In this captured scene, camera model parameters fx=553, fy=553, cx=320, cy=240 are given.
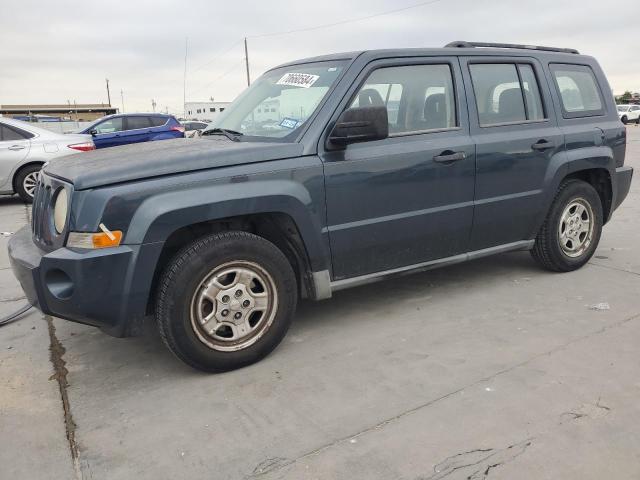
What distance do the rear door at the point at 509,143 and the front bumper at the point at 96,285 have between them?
2437 millimetres

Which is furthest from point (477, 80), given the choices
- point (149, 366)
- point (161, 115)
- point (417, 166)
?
point (161, 115)

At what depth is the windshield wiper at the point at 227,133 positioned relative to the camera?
12.2ft

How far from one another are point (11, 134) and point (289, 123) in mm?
7906

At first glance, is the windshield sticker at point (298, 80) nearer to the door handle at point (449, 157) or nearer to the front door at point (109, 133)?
the door handle at point (449, 157)

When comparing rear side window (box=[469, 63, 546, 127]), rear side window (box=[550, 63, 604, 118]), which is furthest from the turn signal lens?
rear side window (box=[550, 63, 604, 118])

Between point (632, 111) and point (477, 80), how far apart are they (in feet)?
153

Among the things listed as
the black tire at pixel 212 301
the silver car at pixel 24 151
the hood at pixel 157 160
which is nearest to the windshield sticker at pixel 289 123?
the hood at pixel 157 160

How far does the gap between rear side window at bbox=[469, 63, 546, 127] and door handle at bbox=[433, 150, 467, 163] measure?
1.23 feet

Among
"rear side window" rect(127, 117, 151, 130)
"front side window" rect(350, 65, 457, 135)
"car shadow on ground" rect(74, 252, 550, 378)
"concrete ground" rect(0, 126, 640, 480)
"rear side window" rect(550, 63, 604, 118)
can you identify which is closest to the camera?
"concrete ground" rect(0, 126, 640, 480)

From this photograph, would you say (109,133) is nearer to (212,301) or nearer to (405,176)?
(405,176)

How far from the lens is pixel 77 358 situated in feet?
11.4

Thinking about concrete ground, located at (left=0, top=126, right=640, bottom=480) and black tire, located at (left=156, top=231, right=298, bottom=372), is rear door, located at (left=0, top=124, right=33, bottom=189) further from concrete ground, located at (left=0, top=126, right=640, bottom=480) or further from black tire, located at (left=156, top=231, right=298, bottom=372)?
black tire, located at (left=156, top=231, right=298, bottom=372)

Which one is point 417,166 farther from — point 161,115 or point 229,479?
point 161,115

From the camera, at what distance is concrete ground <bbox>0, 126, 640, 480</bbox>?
2.38 m
